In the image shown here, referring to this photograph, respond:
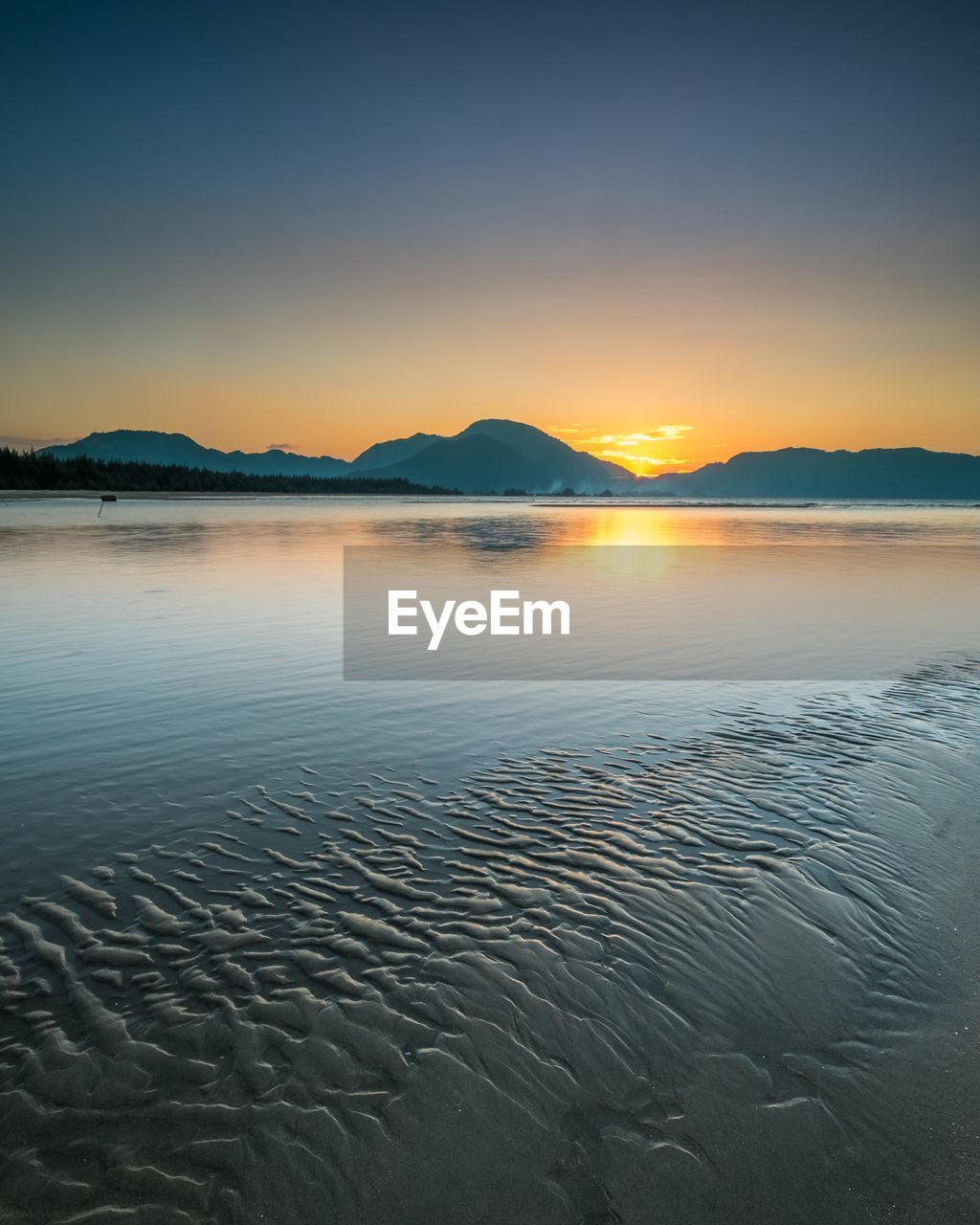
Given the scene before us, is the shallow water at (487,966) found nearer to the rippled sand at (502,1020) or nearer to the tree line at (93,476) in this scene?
the rippled sand at (502,1020)

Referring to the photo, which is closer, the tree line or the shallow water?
the shallow water

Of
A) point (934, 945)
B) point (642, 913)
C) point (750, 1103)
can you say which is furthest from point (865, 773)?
point (750, 1103)

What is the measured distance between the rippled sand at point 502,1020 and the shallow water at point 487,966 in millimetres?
23

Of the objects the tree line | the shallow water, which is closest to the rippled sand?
the shallow water

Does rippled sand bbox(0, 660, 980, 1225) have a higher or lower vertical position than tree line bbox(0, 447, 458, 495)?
lower

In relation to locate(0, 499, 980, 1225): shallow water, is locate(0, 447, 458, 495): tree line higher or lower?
higher

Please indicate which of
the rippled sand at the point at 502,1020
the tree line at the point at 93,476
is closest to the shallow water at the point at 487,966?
the rippled sand at the point at 502,1020

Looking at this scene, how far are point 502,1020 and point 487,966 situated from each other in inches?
23.4

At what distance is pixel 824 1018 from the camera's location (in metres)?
5.24

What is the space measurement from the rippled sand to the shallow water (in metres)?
0.02

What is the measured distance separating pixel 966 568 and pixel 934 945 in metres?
36.5

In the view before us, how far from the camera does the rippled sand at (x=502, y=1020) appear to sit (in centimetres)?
398

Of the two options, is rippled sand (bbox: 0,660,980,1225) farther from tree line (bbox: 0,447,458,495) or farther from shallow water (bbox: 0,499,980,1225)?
tree line (bbox: 0,447,458,495)

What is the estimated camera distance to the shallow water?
13.3ft
